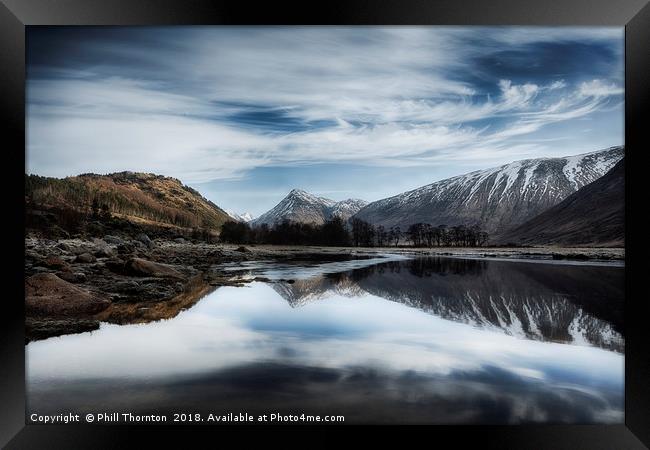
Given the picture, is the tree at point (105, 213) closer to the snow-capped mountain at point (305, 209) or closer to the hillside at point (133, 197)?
the hillside at point (133, 197)

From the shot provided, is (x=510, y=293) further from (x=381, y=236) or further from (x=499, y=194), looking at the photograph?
(x=381, y=236)

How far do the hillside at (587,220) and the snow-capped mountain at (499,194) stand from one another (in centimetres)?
19

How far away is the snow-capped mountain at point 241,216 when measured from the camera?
6830 millimetres

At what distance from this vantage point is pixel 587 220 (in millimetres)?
6668

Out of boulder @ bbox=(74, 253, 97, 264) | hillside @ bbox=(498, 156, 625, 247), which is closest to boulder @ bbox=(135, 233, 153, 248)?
boulder @ bbox=(74, 253, 97, 264)

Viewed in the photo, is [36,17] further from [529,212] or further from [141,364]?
[529,212]

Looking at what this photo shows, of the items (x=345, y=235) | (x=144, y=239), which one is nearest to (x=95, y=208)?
(x=144, y=239)

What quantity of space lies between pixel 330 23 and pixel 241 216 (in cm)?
349

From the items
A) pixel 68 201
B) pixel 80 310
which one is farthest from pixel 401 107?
pixel 80 310

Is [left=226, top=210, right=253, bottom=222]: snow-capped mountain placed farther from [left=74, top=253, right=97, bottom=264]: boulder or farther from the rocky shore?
[left=74, top=253, right=97, bottom=264]: boulder

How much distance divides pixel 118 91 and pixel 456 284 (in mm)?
6253

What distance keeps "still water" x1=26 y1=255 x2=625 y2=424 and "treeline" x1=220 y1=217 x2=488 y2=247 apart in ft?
3.65

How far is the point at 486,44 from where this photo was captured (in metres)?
5.37

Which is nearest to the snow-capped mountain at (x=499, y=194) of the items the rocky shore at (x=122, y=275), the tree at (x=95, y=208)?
the rocky shore at (x=122, y=275)
